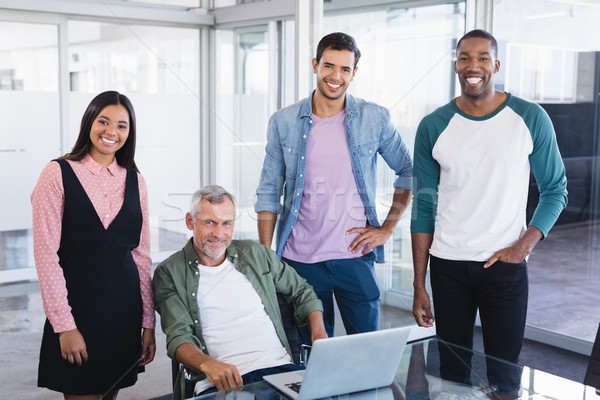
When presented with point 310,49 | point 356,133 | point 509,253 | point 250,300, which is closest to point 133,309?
point 250,300

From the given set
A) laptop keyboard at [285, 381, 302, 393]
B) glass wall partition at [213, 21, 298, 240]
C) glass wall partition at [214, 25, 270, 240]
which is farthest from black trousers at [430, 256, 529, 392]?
glass wall partition at [214, 25, 270, 240]

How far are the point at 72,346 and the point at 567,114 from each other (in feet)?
8.14

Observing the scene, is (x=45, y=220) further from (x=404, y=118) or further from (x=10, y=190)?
(x=10, y=190)

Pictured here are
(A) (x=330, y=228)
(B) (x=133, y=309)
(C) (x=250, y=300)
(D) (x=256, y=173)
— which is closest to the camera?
(B) (x=133, y=309)

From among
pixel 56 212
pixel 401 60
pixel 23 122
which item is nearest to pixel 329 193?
pixel 56 212

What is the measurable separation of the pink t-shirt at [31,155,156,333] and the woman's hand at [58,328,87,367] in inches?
0.7

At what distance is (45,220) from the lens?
62.1 inches

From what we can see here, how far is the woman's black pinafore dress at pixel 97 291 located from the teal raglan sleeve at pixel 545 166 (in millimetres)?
1044

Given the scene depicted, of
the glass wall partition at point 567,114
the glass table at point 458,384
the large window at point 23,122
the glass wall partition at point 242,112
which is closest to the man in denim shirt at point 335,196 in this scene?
the glass table at point 458,384

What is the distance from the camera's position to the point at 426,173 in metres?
1.92

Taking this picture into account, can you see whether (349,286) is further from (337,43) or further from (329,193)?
(337,43)

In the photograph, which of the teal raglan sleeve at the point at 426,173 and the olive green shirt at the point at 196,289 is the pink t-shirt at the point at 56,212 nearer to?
the olive green shirt at the point at 196,289

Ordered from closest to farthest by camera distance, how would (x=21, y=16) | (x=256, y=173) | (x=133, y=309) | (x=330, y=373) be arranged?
1. (x=330, y=373)
2. (x=133, y=309)
3. (x=21, y=16)
4. (x=256, y=173)

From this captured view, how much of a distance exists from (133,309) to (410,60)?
2.16 m
